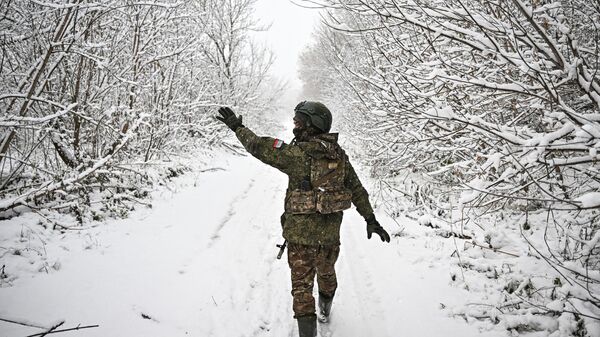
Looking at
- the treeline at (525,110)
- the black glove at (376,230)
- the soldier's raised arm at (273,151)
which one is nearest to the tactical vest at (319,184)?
the soldier's raised arm at (273,151)

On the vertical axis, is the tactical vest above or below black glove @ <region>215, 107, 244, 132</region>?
below

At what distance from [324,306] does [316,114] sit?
5.92 ft

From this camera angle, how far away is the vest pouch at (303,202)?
2443mm

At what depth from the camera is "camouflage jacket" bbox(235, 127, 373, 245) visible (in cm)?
241

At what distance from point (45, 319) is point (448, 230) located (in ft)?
16.1

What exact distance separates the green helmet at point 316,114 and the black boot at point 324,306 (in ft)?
5.13

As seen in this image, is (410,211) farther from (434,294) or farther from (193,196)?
(193,196)

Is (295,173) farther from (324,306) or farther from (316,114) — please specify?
(324,306)

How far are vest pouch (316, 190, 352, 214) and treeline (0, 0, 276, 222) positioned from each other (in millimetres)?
2379

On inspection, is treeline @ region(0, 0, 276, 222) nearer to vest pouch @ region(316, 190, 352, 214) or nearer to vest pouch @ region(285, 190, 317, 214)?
vest pouch @ region(285, 190, 317, 214)

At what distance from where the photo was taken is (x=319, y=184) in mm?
2463

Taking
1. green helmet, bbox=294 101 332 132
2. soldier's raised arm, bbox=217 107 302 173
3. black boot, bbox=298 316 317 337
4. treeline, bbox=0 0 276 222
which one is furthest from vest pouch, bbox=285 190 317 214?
treeline, bbox=0 0 276 222

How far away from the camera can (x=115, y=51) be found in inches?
188

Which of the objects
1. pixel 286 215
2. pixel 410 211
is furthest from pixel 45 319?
pixel 410 211
